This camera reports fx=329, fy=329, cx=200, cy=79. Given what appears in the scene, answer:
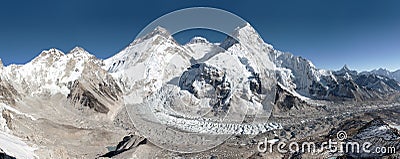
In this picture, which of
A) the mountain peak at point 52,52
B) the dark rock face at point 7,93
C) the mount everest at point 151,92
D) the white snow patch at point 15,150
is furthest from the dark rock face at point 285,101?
the white snow patch at point 15,150

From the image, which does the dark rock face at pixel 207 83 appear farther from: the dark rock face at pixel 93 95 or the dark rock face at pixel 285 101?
the dark rock face at pixel 93 95

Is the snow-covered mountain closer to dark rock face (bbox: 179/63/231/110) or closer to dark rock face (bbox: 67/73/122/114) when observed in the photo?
dark rock face (bbox: 67/73/122/114)

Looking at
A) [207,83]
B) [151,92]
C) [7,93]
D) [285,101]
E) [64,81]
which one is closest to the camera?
[7,93]

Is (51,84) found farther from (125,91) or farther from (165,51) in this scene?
(165,51)

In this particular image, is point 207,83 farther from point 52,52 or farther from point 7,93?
point 7,93

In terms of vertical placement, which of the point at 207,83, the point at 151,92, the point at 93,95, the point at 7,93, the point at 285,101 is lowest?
the point at 7,93

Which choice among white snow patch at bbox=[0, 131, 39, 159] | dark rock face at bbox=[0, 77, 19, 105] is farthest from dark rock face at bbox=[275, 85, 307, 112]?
white snow patch at bbox=[0, 131, 39, 159]

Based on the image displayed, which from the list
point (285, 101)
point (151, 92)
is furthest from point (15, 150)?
point (285, 101)
